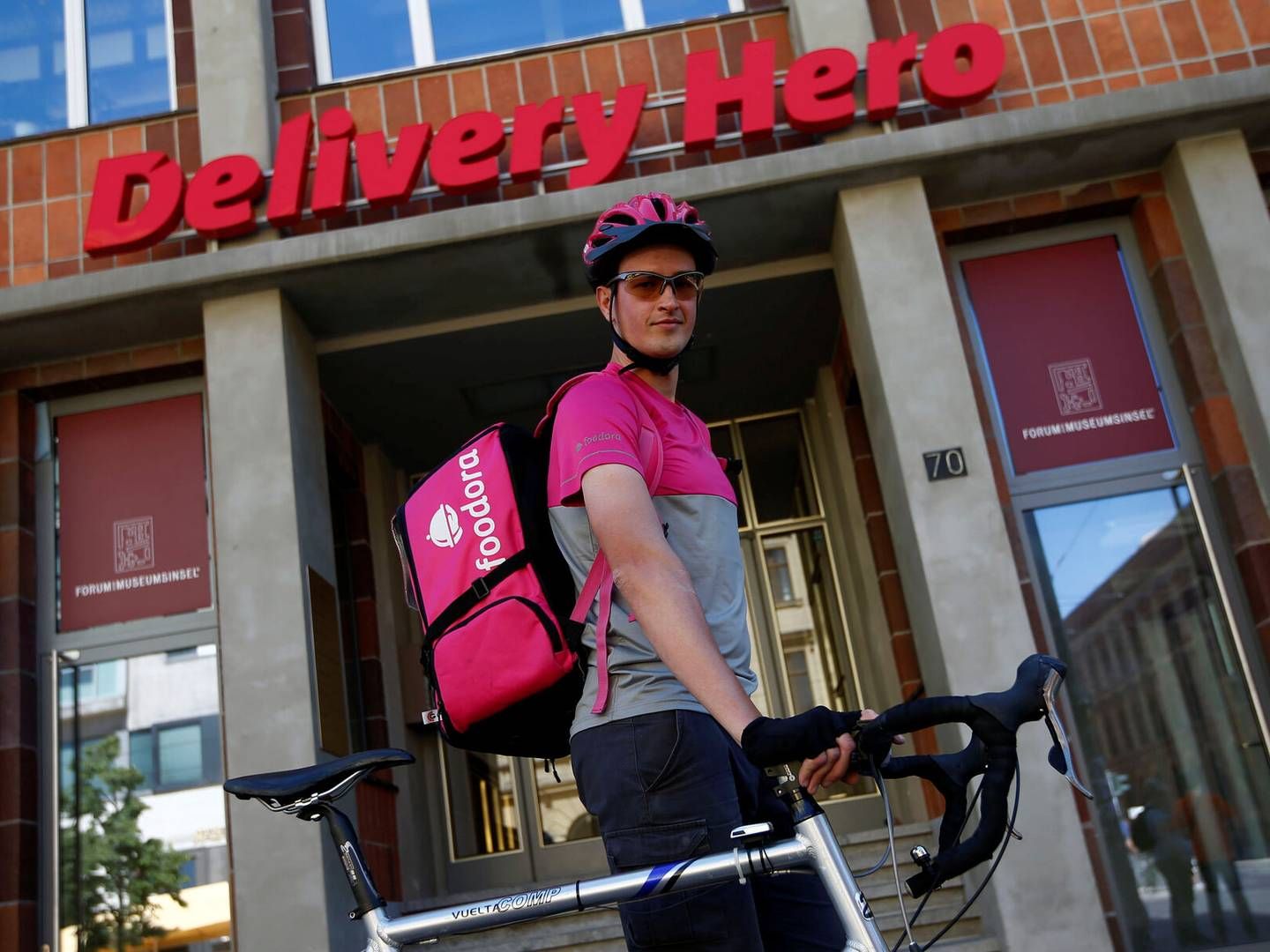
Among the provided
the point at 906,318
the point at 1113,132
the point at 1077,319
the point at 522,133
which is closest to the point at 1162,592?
the point at 1077,319

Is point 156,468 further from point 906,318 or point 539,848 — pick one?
point 906,318

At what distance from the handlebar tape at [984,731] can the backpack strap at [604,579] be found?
1.59 ft

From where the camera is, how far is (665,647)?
1860 millimetres

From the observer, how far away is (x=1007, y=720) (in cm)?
151

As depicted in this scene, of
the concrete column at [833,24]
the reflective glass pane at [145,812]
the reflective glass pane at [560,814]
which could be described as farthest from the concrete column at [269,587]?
the concrete column at [833,24]

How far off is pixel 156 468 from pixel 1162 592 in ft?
19.2

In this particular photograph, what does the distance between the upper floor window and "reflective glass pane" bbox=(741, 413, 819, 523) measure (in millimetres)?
3304

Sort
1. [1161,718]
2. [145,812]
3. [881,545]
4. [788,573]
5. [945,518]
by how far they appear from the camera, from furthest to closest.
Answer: [788,573], [881,545], [145,812], [1161,718], [945,518]

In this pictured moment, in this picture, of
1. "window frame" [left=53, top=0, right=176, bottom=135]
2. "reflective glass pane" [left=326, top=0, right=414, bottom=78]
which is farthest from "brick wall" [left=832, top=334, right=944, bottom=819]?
"window frame" [left=53, top=0, right=176, bottom=135]

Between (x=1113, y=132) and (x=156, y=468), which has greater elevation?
(x=1113, y=132)

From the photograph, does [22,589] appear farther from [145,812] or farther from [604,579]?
[604,579]

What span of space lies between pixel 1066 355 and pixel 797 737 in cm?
633

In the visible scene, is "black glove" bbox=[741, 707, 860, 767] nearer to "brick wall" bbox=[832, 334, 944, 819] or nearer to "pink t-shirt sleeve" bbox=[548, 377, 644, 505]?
"pink t-shirt sleeve" bbox=[548, 377, 644, 505]

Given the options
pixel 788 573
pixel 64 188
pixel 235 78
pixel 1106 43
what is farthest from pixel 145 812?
pixel 1106 43
